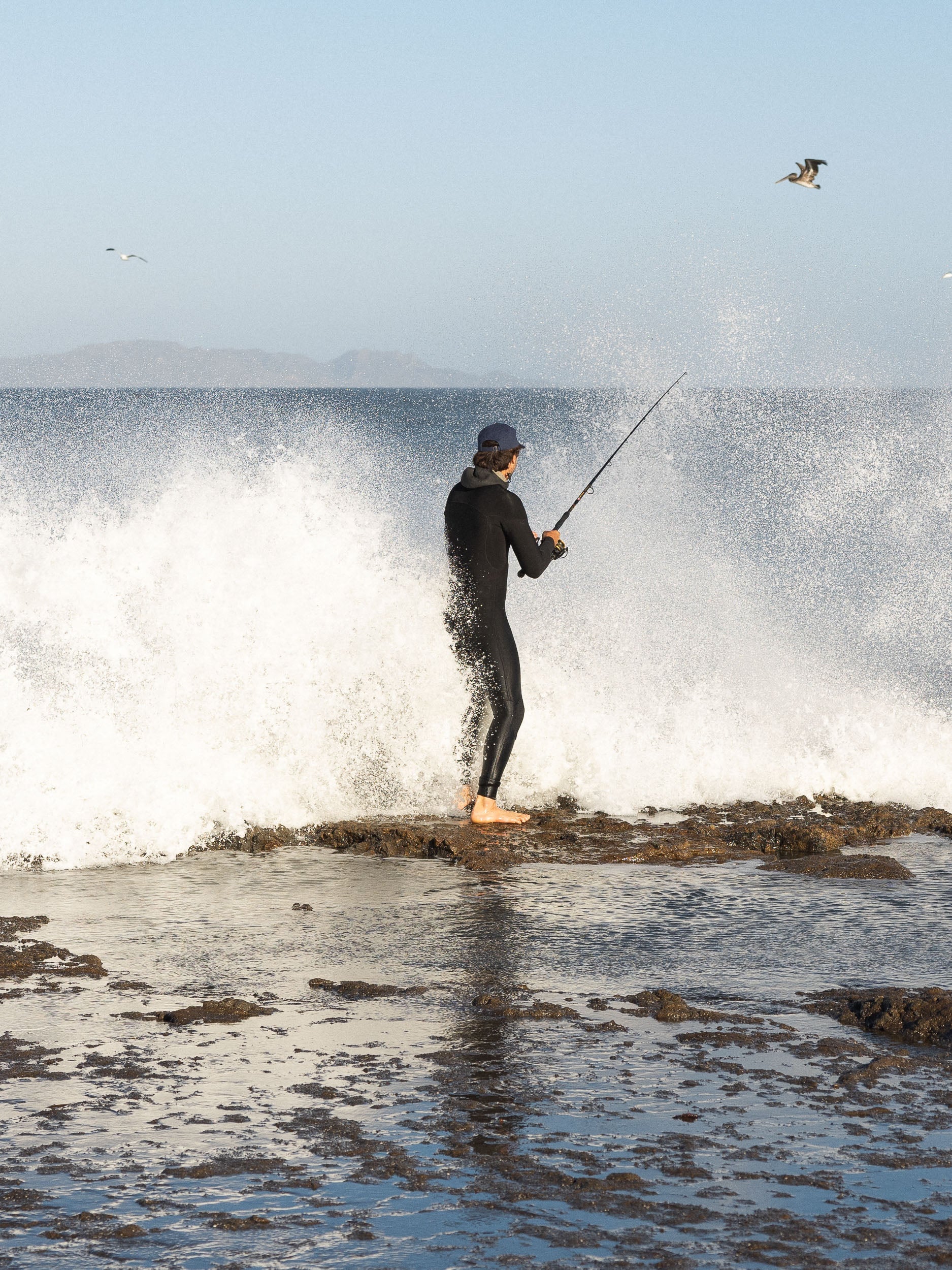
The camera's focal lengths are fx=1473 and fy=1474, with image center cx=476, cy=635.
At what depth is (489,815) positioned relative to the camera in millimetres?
8508

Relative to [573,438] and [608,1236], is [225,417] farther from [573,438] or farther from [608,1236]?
[608,1236]

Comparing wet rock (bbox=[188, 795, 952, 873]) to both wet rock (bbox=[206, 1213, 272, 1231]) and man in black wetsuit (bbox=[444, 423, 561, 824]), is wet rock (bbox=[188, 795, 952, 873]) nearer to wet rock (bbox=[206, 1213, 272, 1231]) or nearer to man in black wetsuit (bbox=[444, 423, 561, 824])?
man in black wetsuit (bbox=[444, 423, 561, 824])

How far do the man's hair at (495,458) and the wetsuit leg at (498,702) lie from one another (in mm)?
831

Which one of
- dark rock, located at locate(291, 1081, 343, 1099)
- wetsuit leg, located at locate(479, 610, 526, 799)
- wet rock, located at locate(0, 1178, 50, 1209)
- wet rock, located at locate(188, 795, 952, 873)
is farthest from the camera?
wetsuit leg, located at locate(479, 610, 526, 799)

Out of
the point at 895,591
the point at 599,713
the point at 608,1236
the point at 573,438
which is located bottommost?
the point at 608,1236

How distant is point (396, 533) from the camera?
29.6 m

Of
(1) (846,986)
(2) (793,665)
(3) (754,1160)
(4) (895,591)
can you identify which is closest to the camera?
(3) (754,1160)

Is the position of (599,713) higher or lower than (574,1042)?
higher

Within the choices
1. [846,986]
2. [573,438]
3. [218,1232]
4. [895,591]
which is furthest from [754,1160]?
[573,438]

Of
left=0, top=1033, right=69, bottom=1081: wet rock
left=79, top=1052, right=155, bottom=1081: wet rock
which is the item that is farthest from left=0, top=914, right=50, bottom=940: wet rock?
left=79, top=1052, right=155, bottom=1081: wet rock

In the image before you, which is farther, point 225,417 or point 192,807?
point 225,417

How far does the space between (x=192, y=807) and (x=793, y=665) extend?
8618 mm

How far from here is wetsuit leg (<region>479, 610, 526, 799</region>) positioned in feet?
27.7

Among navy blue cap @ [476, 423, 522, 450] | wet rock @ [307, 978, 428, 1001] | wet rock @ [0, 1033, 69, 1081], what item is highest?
navy blue cap @ [476, 423, 522, 450]
